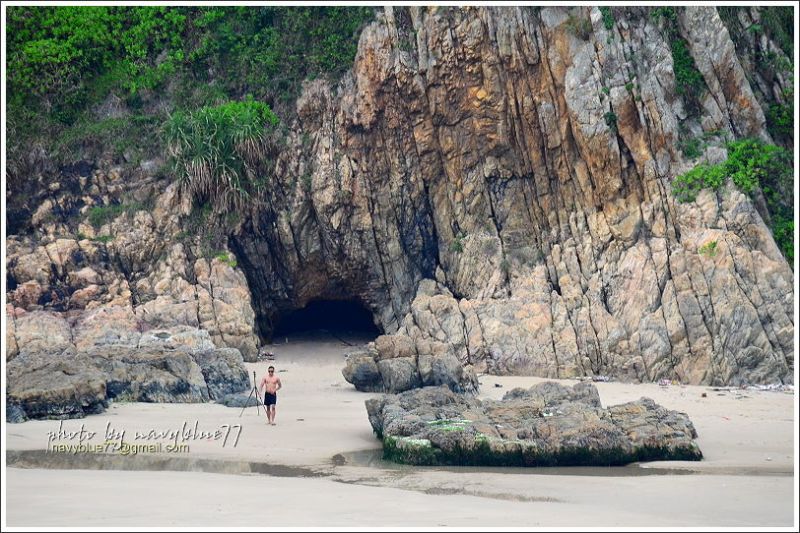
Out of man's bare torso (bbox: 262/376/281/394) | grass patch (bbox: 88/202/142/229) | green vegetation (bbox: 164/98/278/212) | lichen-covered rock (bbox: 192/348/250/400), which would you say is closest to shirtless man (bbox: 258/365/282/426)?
man's bare torso (bbox: 262/376/281/394)

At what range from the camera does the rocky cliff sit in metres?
16.8

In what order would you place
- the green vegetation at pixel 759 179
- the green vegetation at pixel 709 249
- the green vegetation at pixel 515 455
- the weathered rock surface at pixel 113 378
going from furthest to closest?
the green vegetation at pixel 759 179, the green vegetation at pixel 709 249, the weathered rock surface at pixel 113 378, the green vegetation at pixel 515 455

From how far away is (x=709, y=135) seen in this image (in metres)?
18.1

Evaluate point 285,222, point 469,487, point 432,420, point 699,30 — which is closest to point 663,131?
point 699,30

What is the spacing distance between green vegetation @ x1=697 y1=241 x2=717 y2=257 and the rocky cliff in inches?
1.0

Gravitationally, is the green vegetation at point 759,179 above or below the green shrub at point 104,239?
above

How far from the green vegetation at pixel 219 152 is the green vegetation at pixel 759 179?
8499mm

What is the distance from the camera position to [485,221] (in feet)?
64.1

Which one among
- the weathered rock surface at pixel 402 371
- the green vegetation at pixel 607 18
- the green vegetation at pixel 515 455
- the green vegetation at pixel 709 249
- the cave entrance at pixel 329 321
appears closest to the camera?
the green vegetation at pixel 515 455

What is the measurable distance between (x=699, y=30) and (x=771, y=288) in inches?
217

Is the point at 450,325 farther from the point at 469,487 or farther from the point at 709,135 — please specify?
the point at 469,487

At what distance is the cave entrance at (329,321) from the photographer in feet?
69.1

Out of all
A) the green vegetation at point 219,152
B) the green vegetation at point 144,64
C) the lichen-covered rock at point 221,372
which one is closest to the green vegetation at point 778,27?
the green vegetation at point 144,64

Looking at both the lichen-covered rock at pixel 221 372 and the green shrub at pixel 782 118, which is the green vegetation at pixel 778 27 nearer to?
the green shrub at pixel 782 118
